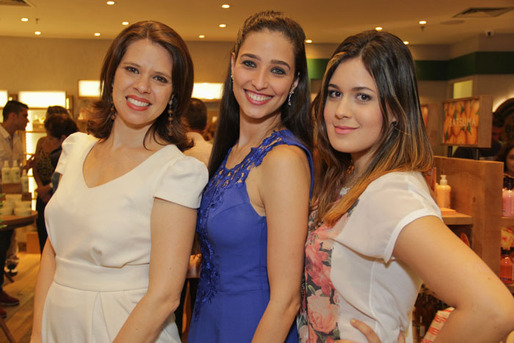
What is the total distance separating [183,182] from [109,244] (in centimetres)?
30

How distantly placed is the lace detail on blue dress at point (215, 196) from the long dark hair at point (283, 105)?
3.9 inches

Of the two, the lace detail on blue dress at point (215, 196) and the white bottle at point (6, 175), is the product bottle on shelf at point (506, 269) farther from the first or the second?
the white bottle at point (6, 175)

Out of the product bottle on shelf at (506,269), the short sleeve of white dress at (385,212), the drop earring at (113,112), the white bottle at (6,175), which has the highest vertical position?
the drop earring at (113,112)

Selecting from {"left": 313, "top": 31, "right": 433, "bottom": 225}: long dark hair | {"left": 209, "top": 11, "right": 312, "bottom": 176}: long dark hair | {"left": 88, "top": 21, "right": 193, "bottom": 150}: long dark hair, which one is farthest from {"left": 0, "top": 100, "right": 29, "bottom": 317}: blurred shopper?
{"left": 313, "top": 31, "right": 433, "bottom": 225}: long dark hair

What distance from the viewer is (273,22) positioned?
1.69 meters

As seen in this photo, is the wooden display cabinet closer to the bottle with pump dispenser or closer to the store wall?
the bottle with pump dispenser

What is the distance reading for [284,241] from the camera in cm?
150

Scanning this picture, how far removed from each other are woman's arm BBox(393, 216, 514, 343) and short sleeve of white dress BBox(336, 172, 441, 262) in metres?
0.05

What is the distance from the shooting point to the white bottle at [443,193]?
10.6ft

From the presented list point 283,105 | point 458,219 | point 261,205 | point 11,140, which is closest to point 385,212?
point 261,205

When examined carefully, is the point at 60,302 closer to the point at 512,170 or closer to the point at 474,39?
the point at 512,170

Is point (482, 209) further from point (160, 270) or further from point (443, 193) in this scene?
point (160, 270)

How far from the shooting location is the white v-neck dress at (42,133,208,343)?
158 centimetres

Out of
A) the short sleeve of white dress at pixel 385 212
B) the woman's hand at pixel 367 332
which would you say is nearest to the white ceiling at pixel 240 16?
the short sleeve of white dress at pixel 385 212
